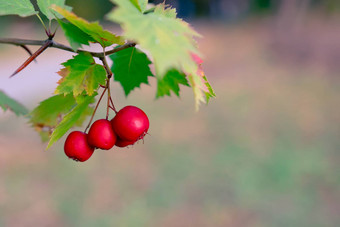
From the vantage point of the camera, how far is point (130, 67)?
1008 mm

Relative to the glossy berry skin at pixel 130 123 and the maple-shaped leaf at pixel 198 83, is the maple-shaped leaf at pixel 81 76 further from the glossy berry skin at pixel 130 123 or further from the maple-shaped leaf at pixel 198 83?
the maple-shaped leaf at pixel 198 83

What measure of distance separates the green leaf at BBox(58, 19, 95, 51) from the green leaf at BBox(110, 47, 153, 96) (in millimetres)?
136

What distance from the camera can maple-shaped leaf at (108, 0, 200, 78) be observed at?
0.59 meters

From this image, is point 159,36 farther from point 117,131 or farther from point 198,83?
point 117,131

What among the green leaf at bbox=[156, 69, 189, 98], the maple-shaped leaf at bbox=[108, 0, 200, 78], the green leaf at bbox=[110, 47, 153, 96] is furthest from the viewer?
the green leaf at bbox=[110, 47, 153, 96]

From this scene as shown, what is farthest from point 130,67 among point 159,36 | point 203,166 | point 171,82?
point 203,166

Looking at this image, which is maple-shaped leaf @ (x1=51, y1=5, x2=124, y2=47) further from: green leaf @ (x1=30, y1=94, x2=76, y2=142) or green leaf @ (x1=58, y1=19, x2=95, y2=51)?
green leaf @ (x1=30, y1=94, x2=76, y2=142)

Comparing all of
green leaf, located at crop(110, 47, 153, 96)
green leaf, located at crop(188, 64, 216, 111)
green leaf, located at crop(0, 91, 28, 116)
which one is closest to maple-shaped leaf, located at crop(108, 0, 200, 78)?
green leaf, located at crop(188, 64, 216, 111)

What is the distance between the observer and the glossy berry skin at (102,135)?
89 centimetres

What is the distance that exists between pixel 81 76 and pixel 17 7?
0.93 ft

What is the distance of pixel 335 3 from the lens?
15062 millimetres

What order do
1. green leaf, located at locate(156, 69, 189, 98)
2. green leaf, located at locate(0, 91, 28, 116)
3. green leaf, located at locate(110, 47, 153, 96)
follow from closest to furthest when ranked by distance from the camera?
green leaf, located at locate(156, 69, 189, 98) → green leaf, located at locate(110, 47, 153, 96) → green leaf, located at locate(0, 91, 28, 116)

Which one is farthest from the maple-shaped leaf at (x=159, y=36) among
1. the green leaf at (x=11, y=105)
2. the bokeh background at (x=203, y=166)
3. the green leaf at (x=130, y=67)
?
the bokeh background at (x=203, y=166)

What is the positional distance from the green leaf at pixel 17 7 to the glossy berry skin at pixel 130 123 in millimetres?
366
